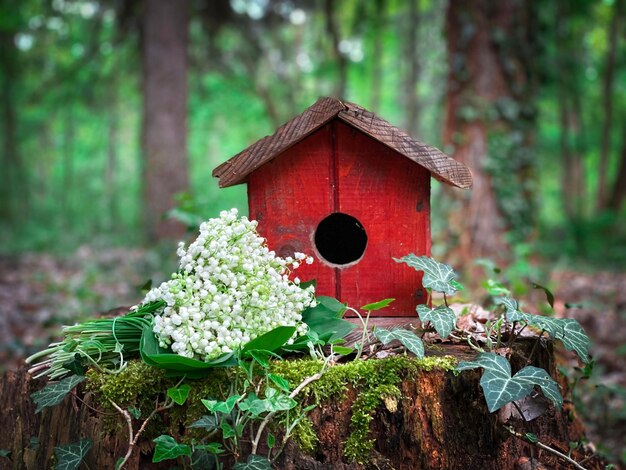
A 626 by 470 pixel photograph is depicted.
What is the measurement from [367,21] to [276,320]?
11.2 meters

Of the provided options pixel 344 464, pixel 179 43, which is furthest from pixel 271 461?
pixel 179 43

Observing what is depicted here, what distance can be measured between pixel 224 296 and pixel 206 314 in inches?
3.8

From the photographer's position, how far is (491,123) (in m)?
6.89

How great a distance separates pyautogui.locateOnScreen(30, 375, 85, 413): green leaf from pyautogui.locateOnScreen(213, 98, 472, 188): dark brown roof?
3.09ft

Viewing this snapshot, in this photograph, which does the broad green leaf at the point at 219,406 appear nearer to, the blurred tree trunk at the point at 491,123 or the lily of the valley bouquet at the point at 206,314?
the lily of the valley bouquet at the point at 206,314

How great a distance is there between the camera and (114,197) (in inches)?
672

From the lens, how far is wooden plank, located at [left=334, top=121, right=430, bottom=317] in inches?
109

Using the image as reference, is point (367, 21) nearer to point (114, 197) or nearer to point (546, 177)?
point (114, 197)

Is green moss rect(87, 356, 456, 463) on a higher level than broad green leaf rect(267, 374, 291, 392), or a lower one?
lower

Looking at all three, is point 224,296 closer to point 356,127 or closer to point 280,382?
point 280,382

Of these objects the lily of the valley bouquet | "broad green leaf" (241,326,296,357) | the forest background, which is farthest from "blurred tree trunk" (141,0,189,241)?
"broad green leaf" (241,326,296,357)

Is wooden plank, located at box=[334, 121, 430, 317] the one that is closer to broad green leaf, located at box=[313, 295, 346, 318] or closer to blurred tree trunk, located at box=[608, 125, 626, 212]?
broad green leaf, located at box=[313, 295, 346, 318]

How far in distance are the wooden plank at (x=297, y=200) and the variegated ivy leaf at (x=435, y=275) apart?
48cm

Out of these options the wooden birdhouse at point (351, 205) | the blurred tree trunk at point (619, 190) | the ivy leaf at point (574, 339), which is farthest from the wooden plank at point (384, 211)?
the blurred tree trunk at point (619, 190)
